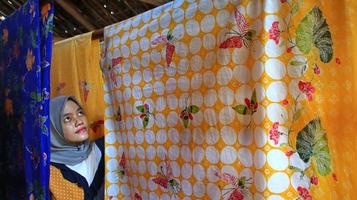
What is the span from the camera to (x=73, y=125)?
135cm

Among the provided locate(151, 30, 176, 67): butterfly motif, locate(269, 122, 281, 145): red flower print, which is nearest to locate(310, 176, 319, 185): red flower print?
locate(269, 122, 281, 145): red flower print

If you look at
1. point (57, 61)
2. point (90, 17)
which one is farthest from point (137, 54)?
point (90, 17)

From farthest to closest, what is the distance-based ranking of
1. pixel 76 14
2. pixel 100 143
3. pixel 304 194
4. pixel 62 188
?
pixel 76 14, pixel 100 143, pixel 62 188, pixel 304 194

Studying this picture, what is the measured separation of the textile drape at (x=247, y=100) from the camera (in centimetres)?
74

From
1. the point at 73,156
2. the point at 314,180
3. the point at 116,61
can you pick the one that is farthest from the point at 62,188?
the point at 314,180

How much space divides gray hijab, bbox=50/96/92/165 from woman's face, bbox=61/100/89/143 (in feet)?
0.05

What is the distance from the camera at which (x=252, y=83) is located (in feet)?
2.57

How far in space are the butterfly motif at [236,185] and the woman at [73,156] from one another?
2.19 ft

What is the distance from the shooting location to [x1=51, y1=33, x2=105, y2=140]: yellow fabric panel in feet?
4.72

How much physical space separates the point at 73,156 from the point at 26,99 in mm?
417

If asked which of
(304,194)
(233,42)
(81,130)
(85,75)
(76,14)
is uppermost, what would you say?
(76,14)

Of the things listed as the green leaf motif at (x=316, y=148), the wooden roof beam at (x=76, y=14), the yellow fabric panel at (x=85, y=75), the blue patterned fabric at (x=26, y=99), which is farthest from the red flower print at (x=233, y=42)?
the wooden roof beam at (x=76, y=14)

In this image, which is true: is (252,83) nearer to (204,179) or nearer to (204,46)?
(204,46)

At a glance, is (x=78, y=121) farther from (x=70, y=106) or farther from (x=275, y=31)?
(x=275, y=31)
